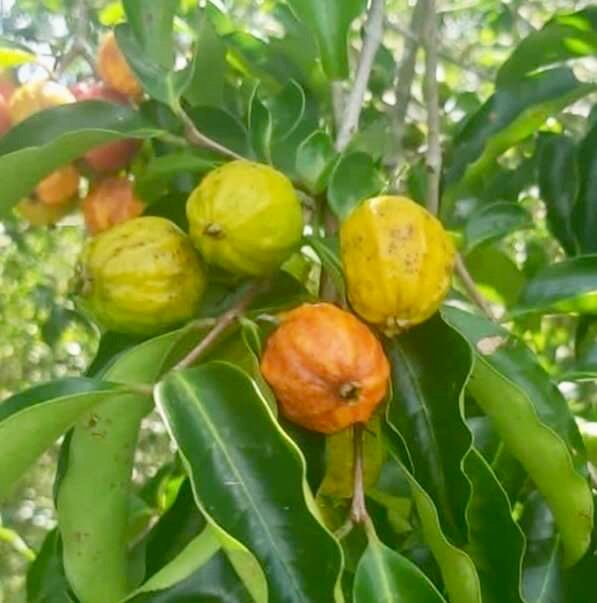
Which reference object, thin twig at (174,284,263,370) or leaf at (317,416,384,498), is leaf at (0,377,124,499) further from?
leaf at (317,416,384,498)

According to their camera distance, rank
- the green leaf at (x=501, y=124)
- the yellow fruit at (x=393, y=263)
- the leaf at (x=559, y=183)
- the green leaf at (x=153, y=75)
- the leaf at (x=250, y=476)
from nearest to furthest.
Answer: the leaf at (x=250, y=476) → the yellow fruit at (x=393, y=263) → the green leaf at (x=153, y=75) → the green leaf at (x=501, y=124) → the leaf at (x=559, y=183)

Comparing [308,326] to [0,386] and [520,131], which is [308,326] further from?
[0,386]

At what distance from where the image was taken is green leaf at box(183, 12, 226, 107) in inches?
50.2

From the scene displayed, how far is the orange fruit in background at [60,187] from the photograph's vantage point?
50.5 inches

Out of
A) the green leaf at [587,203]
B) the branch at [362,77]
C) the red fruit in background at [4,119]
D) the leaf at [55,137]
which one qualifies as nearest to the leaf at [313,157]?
the branch at [362,77]

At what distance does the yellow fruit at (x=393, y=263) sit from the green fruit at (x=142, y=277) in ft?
0.41

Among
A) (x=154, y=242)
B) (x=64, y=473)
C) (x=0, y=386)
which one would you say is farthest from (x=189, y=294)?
(x=0, y=386)

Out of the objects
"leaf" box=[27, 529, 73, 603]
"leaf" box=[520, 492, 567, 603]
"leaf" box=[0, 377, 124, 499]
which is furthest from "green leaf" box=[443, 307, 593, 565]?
"leaf" box=[27, 529, 73, 603]

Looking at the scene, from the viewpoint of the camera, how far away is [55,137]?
1149 mm

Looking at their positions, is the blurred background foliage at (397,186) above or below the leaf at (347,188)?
below

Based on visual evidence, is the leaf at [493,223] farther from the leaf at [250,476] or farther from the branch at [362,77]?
the leaf at [250,476]

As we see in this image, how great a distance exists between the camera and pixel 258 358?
90 cm

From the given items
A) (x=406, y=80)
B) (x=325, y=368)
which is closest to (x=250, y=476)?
(x=325, y=368)

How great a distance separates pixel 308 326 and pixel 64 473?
0.66 feet
